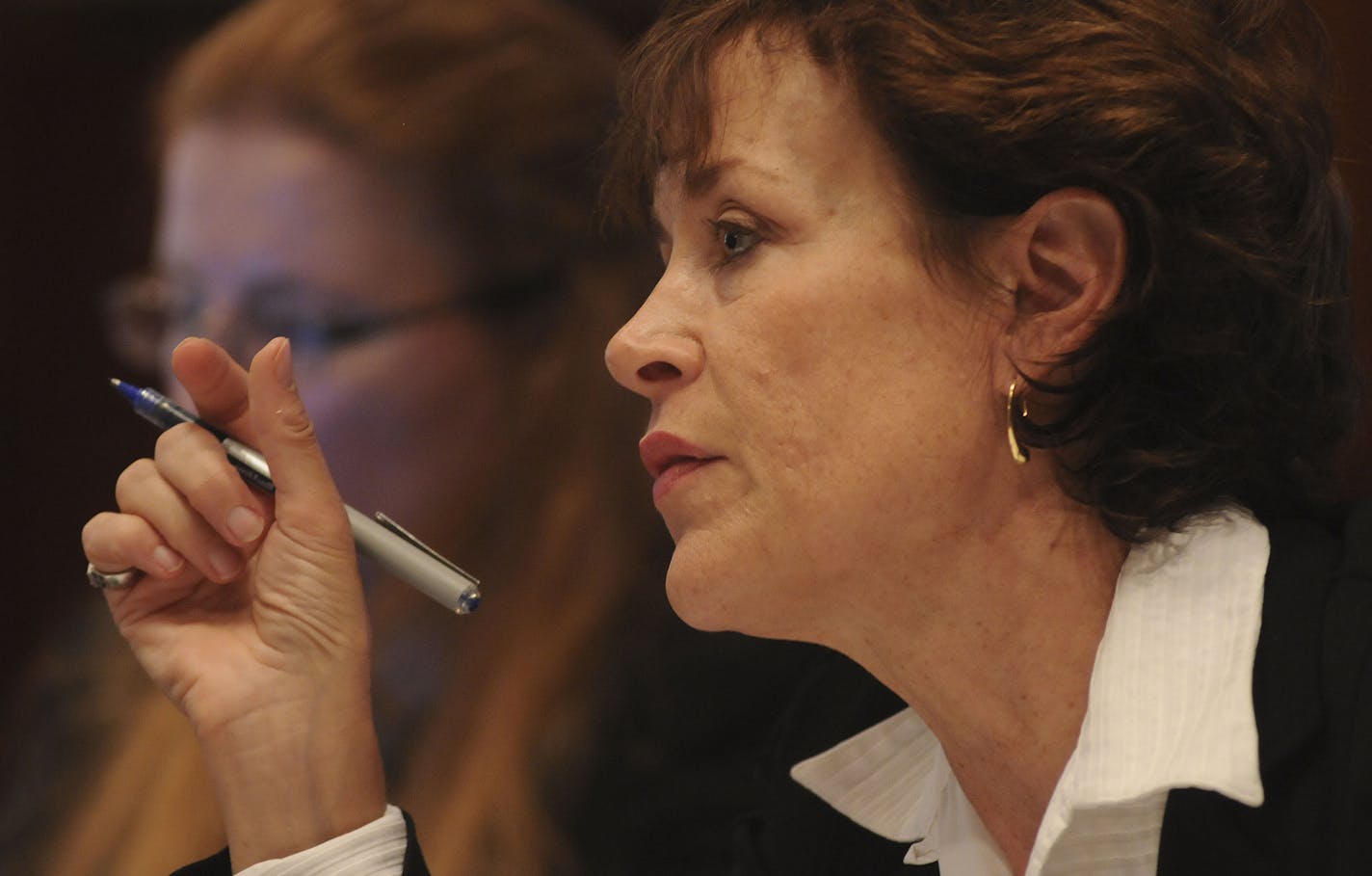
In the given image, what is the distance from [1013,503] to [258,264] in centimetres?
76

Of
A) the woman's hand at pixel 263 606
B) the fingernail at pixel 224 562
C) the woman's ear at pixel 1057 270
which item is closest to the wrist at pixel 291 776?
the woman's hand at pixel 263 606

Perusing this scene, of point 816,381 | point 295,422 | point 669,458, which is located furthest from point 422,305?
point 816,381

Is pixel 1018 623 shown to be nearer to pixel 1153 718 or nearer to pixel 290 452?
pixel 1153 718

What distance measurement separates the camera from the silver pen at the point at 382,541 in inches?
44.8

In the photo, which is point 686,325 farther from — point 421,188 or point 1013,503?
point 421,188

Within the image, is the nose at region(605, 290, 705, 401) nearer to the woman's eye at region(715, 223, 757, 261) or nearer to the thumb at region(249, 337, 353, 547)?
the woman's eye at region(715, 223, 757, 261)

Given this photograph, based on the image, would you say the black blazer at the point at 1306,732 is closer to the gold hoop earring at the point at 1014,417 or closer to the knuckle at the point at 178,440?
the gold hoop earring at the point at 1014,417

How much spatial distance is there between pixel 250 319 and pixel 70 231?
0.20m

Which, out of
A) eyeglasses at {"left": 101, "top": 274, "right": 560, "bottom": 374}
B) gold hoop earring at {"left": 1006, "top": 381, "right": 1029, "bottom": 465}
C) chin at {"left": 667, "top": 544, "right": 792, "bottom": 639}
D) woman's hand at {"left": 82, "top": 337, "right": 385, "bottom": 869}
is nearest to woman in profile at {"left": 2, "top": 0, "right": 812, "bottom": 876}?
eyeglasses at {"left": 101, "top": 274, "right": 560, "bottom": 374}

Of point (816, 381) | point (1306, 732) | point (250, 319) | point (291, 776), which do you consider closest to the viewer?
point (1306, 732)

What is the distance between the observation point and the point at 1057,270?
1.07 m

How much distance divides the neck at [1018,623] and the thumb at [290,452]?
0.43m

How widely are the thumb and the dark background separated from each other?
328 millimetres

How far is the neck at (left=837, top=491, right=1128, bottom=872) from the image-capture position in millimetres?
1068
